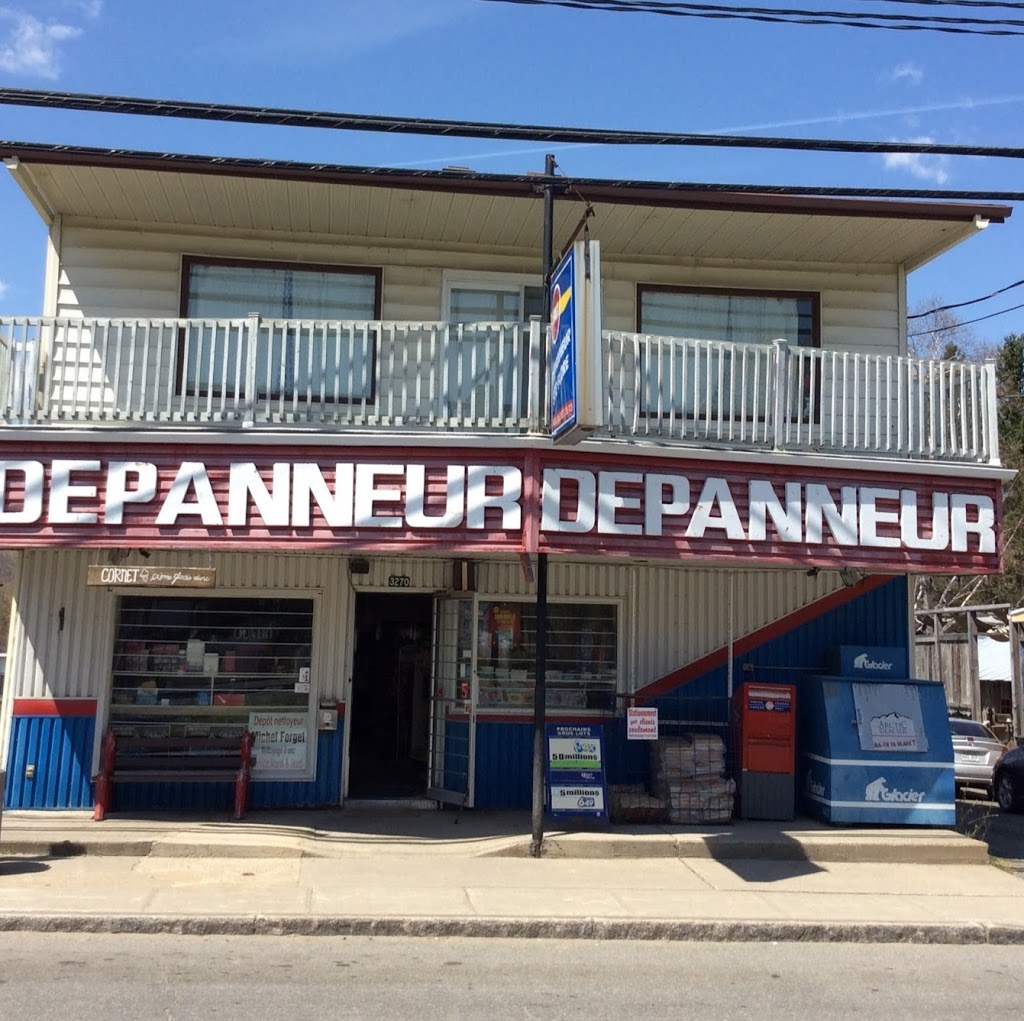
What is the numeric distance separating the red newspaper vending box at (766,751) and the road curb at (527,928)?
122 inches

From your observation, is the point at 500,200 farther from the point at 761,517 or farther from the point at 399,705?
the point at 399,705

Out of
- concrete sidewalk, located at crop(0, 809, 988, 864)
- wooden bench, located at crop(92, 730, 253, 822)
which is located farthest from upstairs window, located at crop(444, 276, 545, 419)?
wooden bench, located at crop(92, 730, 253, 822)

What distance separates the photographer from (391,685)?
15062mm

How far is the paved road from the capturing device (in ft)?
20.0

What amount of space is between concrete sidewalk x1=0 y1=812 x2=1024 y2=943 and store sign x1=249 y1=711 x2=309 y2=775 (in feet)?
1.85

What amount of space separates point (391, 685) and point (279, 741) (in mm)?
3696

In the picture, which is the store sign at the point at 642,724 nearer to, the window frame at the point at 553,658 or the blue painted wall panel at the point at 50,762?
the window frame at the point at 553,658

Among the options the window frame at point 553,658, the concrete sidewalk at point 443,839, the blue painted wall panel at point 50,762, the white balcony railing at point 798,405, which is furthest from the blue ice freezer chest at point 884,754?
the blue painted wall panel at point 50,762

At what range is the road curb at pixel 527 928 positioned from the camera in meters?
7.57

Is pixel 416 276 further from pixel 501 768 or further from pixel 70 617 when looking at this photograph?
pixel 501 768

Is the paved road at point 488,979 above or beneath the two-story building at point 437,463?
beneath

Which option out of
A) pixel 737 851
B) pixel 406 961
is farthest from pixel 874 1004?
pixel 737 851

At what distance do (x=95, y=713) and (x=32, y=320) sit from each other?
4056 mm

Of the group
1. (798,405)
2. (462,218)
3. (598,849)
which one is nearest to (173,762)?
(598,849)
